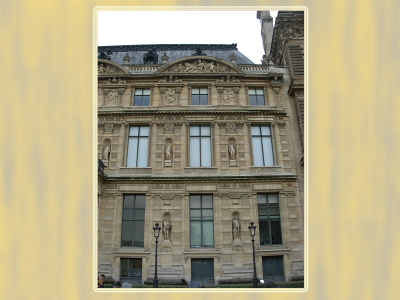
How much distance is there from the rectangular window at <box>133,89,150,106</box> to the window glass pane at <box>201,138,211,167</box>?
5.04 meters

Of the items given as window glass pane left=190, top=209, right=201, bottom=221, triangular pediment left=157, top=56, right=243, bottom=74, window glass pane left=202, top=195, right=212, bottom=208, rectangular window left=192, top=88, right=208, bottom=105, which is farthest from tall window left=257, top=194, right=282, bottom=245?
triangular pediment left=157, top=56, right=243, bottom=74

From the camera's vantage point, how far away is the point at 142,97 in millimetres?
20047

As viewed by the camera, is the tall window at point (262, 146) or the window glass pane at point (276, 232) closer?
the window glass pane at point (276, 232)

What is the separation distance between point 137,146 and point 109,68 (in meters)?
6.59

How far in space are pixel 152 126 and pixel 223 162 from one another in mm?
5439

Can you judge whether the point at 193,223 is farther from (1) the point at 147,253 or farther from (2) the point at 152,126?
(2) the point at 152,126

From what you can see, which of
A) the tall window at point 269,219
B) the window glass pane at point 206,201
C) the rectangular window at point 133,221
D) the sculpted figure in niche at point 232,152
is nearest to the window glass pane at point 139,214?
the rectangular window at point 133,221

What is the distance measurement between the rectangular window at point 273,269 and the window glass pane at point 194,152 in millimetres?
7099

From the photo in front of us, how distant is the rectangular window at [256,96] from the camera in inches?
789

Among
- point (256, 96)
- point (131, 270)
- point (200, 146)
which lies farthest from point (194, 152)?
point (131, 270)

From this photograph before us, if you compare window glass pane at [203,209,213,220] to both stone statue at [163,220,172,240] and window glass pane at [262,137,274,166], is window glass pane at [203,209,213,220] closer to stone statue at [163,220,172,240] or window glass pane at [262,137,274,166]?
stone statue at [163,220,172,240]

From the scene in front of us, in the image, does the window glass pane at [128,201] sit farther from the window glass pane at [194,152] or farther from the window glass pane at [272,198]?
the window glass pane at [272,198]

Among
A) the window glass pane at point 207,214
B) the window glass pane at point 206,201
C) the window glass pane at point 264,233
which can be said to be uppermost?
the window glass pane at point 206,201
